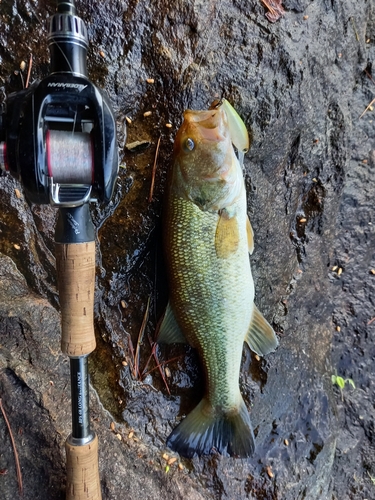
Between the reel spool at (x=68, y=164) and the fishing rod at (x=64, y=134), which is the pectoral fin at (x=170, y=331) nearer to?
the fishing rod at (x=64, y=134)

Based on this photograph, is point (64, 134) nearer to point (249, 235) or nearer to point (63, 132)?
point (63, 132)

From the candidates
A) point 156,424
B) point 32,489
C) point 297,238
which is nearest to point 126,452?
point 156,424

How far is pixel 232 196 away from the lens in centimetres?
200

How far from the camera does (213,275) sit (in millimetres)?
2078

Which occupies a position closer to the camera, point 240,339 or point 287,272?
point 240,339

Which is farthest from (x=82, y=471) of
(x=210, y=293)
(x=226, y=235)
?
(x=226, y=235)

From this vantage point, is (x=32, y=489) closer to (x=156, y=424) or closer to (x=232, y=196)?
(x=156, y=424)

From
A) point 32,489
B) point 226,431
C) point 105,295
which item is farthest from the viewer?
point 105,295

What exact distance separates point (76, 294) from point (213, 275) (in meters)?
0.68

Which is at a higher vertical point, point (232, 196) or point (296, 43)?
point (296, 43)

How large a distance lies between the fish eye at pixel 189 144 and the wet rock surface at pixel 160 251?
0.35 m

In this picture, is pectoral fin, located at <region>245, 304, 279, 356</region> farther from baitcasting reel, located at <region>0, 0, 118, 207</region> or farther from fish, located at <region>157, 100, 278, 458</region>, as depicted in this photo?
baitcasting reel, located at <region>0, 0, 118, 207</region>

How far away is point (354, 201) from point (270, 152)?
2.75 feet

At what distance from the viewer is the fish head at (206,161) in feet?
6.21
